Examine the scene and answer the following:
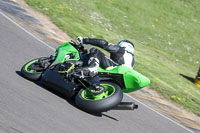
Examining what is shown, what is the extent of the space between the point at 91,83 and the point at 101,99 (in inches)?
16.9

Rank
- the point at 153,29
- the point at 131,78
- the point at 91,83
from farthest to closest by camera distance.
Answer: the point at 153,29 → the point at 131,78 → the point at 91,83

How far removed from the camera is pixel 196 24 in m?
24.3

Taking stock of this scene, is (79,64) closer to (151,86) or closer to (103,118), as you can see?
(103,118)

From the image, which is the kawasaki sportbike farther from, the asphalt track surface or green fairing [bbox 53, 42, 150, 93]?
the asphalt track surface

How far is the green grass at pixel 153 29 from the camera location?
12.6 m

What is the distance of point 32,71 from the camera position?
6980 millimetres

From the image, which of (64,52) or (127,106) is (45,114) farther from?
(64,52)

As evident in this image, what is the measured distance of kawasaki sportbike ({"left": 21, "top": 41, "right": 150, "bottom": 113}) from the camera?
571 centimetres

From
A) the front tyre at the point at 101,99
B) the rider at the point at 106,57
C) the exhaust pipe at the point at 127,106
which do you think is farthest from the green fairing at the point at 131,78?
the exhaust pipe at the point at 127,106

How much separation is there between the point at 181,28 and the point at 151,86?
13696mm

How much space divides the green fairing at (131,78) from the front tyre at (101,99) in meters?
0.28

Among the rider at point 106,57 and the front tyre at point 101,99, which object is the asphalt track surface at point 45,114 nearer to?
the front tyre at point 101,99

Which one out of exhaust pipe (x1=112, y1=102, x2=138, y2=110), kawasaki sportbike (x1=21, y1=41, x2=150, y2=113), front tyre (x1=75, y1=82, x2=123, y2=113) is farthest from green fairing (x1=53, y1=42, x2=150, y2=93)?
exhaust pipe (x1=112, y1=102, x2=138, y2=110)

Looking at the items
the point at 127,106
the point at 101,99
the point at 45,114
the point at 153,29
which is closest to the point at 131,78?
the point at 127,106
